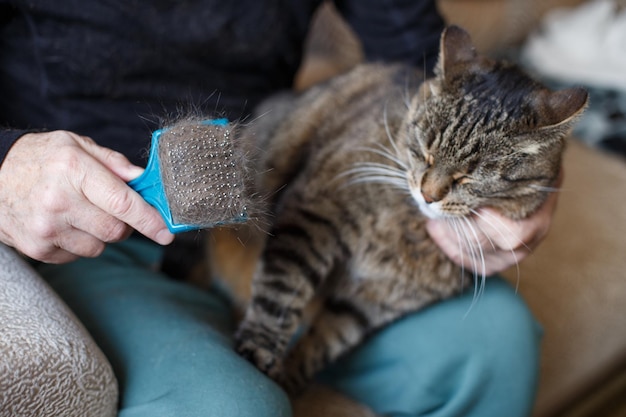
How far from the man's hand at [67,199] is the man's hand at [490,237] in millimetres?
490

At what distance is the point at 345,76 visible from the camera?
4.34 feet

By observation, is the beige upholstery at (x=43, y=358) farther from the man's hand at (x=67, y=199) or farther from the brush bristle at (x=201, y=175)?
the brush bristle at (x=201, y=175)

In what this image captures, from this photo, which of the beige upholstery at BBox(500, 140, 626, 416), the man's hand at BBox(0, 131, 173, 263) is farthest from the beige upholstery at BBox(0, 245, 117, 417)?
the beige upholstery at BBox(500, 140, 626, 416)

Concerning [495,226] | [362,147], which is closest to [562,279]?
[495,226]

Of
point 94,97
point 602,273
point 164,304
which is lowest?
point 602,273

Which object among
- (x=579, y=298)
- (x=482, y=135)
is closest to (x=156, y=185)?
(x=482, y=135)

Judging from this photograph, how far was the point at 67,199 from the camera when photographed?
68 centimetres

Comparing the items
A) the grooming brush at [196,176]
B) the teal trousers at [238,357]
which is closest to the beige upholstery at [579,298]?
the teal trousers at [238,357]

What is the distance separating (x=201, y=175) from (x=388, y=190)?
459mm

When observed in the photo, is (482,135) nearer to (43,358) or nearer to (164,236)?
(164,236)

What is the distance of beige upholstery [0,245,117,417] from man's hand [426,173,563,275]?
57cm

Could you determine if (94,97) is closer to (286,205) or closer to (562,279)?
(286,205)

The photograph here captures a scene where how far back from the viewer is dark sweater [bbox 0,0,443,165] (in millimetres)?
958

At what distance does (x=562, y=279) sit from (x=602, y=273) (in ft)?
0.41
